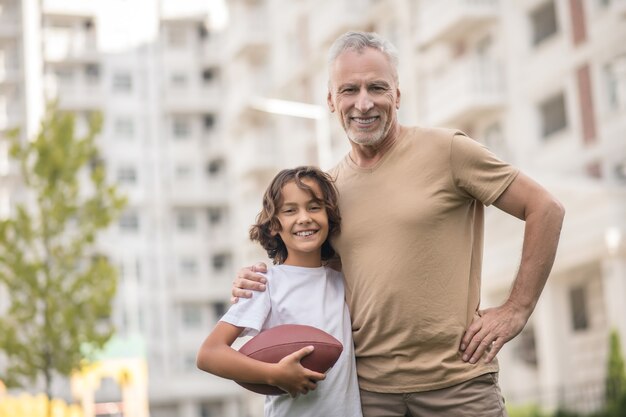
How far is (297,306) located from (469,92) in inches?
1087

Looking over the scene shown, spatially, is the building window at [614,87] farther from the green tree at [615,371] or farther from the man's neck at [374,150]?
the man's neck at [374,150]

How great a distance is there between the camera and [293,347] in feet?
16.6

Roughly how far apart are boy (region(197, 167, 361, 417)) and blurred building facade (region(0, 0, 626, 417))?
1789cm

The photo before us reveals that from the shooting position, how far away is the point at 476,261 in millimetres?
5383

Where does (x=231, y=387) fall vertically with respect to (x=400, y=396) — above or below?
below

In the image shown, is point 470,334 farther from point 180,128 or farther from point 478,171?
point 180,128

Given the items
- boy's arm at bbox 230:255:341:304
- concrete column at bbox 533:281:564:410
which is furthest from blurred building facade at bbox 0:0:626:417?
boy's arm at bbox 230:255:341:304

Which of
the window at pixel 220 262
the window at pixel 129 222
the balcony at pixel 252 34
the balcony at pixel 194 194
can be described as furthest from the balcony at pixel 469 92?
the window at pixel 129 222

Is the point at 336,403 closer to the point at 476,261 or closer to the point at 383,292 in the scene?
the point at 383,292

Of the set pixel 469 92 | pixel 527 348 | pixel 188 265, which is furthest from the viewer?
pixel 188 265

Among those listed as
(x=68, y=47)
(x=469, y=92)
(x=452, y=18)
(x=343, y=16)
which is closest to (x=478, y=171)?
(x=469, y=92)

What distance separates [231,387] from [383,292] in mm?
59858

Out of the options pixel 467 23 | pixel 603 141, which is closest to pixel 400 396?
pixel 603 141

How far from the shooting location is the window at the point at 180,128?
219 ft
